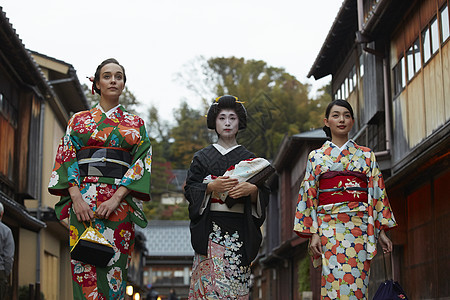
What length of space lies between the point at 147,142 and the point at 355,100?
13.4 metres

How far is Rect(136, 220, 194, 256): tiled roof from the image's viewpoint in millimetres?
58484

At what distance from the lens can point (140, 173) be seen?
19.4ft

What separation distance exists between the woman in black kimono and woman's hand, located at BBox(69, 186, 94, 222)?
1026 millimetres

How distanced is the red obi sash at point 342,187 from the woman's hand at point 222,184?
2.83 feet

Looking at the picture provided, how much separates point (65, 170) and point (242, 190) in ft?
4.90

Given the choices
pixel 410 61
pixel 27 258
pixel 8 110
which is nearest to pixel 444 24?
pixel 410 61

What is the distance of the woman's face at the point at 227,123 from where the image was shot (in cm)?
666

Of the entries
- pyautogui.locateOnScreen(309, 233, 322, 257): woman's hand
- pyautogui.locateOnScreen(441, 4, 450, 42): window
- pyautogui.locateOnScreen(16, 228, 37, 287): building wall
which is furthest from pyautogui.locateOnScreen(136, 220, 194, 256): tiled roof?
pyautogui.locateOnScreen(309, 233, 322, 257): woman's hand

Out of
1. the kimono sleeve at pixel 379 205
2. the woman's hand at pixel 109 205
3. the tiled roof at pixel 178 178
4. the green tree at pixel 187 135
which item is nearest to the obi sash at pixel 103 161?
the woman's hand at pixel 109 205

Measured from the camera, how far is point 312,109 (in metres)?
47.7

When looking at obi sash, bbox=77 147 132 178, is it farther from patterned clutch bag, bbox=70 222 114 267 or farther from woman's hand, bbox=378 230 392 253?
woman's hand, bbox=378 230 392 253

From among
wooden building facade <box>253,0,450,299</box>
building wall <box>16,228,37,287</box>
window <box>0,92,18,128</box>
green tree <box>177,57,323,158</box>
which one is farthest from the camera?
green tree <box>177,57,323,158</box>

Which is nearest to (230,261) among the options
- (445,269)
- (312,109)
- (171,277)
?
(445,269)

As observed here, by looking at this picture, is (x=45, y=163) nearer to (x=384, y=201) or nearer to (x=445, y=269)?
(x=445, y=269)
